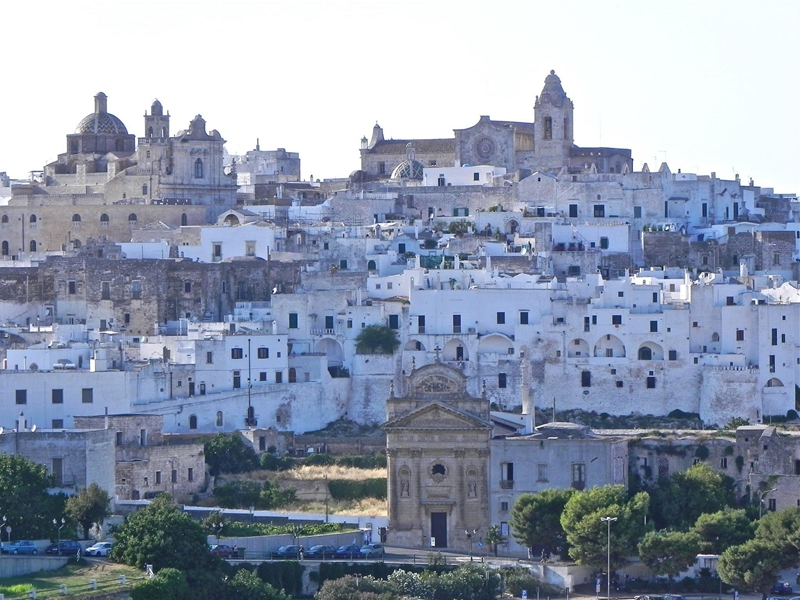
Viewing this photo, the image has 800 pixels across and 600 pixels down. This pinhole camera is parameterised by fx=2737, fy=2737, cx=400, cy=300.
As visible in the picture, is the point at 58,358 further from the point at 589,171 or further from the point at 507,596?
the point at 589,171

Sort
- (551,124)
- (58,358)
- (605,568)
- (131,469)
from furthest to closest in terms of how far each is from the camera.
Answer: (551,124) → (58,358) → (131,469) → (605,568)

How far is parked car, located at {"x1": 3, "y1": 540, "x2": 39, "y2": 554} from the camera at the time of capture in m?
63.5

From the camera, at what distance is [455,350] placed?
79375 mm

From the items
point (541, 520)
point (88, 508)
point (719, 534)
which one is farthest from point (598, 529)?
point (88, 508)

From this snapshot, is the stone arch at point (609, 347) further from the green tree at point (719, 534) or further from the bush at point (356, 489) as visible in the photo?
the green tree at point (719, 534)

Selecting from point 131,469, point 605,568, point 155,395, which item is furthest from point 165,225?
point 605,568

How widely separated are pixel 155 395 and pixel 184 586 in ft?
49.0

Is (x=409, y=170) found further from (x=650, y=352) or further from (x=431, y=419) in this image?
(x=431, y=419)

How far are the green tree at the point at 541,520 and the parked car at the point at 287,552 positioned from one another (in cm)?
550

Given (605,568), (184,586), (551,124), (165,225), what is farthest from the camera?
(551,124)

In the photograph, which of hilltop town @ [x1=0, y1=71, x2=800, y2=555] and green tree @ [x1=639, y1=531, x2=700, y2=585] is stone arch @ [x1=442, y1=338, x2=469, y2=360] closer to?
hilltop town @ [x1=0, y1=71, x2=800, y2=555]

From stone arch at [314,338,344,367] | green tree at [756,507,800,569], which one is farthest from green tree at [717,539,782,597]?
stone arch at [314,338,344,367]

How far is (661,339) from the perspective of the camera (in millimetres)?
78875

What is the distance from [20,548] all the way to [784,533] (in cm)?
1795
